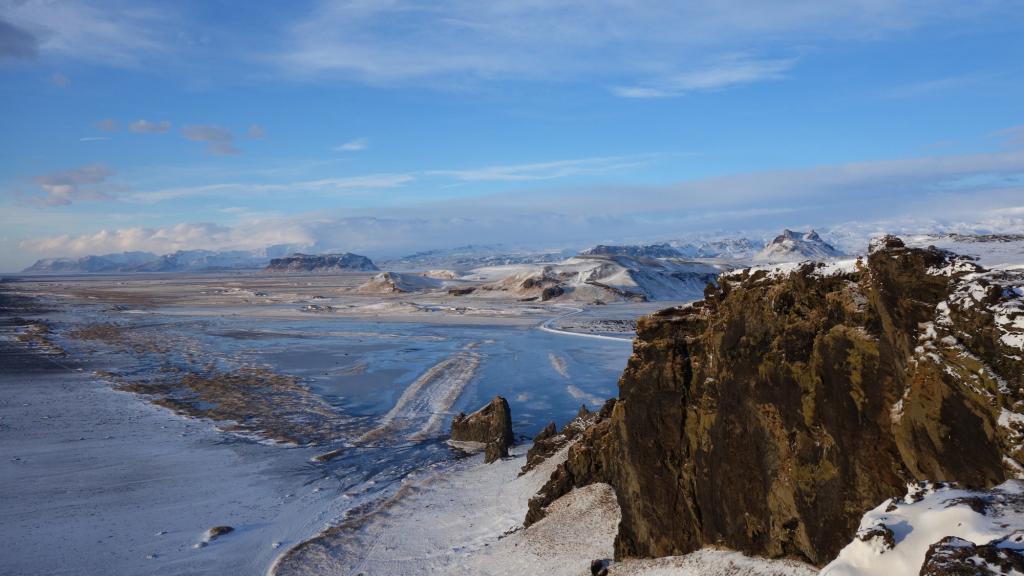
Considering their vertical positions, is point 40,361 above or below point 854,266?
below

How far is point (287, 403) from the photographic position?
1393 inches

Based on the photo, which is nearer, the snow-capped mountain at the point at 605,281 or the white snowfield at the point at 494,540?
the white snowfield at the point at 494,540

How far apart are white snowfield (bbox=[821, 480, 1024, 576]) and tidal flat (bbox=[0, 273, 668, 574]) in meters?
14.4

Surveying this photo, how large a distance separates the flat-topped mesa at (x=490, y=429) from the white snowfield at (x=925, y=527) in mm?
18775

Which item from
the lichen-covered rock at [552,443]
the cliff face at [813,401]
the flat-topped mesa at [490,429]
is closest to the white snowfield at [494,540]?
the lichen-covered rock at [552,443]

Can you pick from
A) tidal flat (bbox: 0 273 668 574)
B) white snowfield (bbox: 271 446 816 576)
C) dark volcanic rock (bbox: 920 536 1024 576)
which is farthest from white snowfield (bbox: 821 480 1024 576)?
tidal flat (bbox: 0 273 668 574)

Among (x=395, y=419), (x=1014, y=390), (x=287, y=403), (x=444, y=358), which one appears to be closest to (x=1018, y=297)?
(x=1014, y=390)

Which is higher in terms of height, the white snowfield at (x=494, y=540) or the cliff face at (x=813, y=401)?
the cliff face at (x=813, y=401)

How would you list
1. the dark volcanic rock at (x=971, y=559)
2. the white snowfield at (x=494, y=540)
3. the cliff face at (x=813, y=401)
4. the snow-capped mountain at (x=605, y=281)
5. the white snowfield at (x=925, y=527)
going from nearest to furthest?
1. the dark volcanic rock at (x=971, y=559)
2. the white snowfield at (x=925, y=527)
3. the cliff face at (x=813, y=401)
4. the white snowfield at (x=494, y=540)
5. the snow-capped mountain at (x=605, y=281)

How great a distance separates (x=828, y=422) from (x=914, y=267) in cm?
265

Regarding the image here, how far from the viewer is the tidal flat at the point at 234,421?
18.9m

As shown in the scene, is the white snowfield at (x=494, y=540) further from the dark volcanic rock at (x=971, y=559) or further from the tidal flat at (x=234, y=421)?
the dark volcanic rock at (x=971, y=559)

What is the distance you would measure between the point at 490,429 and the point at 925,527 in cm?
2082

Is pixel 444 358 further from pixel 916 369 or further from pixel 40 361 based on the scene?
pixel 916 369
